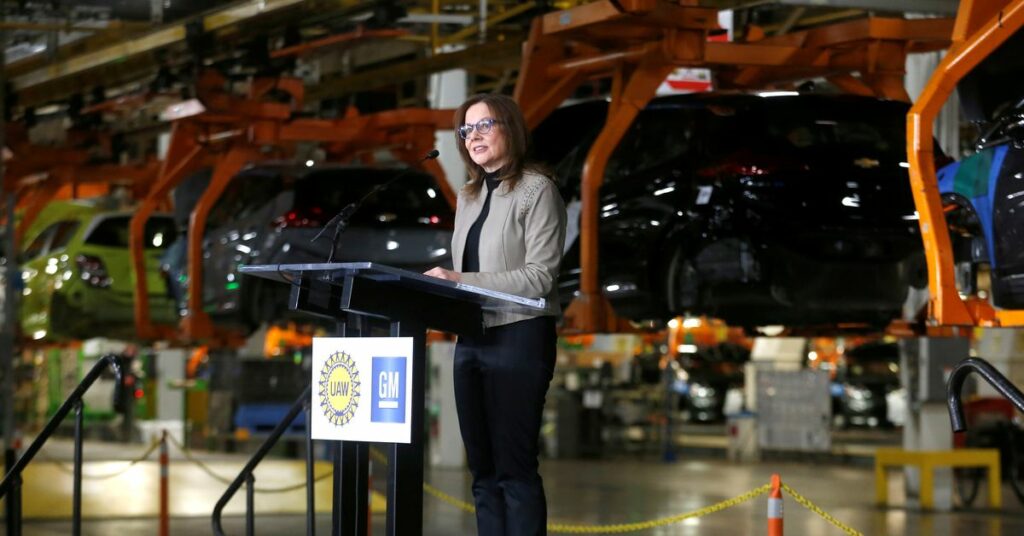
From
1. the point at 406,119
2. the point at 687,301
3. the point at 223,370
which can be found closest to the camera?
the point at 687,301

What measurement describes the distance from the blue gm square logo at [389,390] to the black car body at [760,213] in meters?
4.35

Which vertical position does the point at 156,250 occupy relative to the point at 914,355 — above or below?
above

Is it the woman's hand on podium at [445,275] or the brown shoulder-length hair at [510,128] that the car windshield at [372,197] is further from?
the woman's hand on podium at [445,275]

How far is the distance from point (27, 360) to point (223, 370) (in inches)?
454

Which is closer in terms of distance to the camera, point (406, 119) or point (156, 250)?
point (406, 119)

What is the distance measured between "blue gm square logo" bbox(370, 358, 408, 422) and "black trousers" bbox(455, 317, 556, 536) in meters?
0.29

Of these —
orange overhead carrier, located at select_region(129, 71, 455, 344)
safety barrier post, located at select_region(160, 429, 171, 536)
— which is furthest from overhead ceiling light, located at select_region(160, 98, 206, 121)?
safety barrier post, located at select_region(160, 429, 171, 536)

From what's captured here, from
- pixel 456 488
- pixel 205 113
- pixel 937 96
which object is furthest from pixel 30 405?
pixel 937 96

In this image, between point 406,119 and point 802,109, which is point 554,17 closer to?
point 802,109

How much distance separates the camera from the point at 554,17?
841 cm

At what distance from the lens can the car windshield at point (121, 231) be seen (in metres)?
13.4

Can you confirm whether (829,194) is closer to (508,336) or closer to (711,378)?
(508,336)

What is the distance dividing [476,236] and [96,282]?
33.0 ft

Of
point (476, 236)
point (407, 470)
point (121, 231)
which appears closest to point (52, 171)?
point (121, 231)
